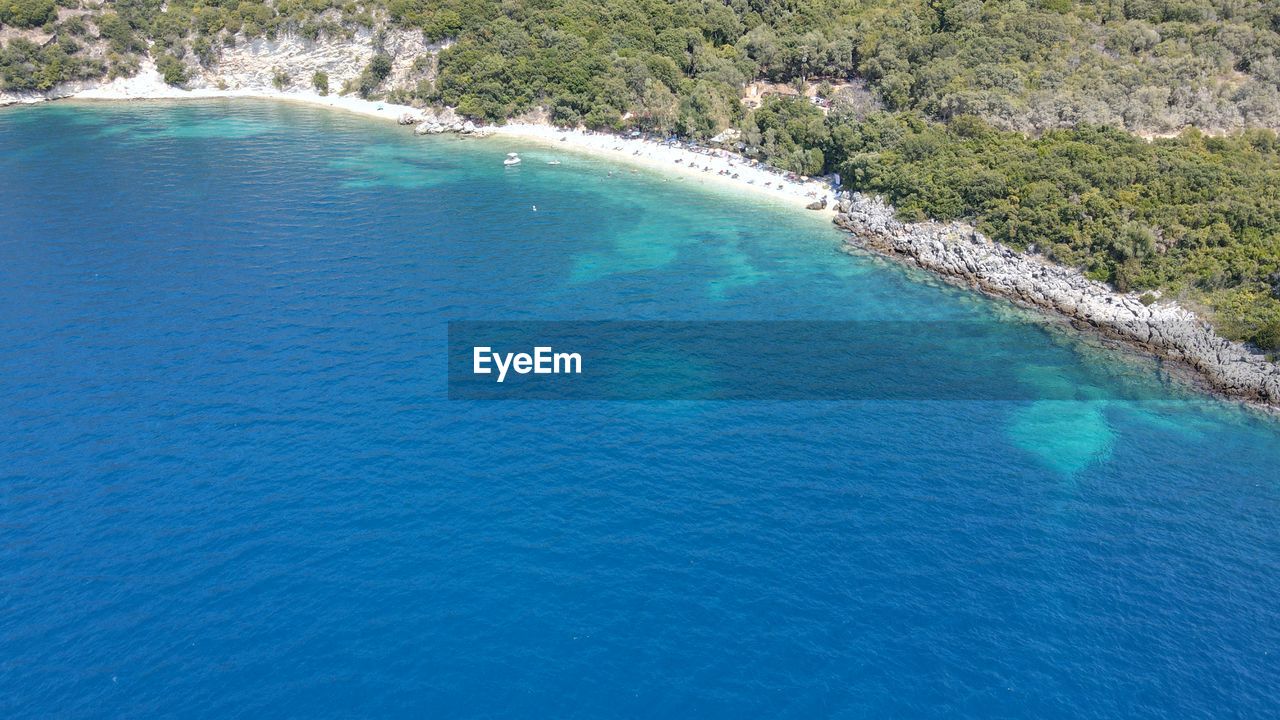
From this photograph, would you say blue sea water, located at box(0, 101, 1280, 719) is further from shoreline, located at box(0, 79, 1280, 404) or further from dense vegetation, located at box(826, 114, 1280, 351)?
dense vegetation, located at box(826, 114, 1280, 351)

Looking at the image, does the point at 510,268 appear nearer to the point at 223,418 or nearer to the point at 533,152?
the point at 223,418

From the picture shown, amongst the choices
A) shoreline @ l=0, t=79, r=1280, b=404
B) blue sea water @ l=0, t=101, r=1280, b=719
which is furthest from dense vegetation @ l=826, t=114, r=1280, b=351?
blue sea water @ l=0, t=101, r=1280, b=719

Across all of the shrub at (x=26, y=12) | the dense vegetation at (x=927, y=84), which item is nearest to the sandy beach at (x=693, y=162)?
the dense vegetation at (x=927, y=84)

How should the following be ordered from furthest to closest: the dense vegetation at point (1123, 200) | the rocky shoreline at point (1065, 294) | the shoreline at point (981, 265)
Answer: the dense vegetation at point (1123, 200), the shoreline at point (981, 265), the rocky shoreline at point (1065, 294)

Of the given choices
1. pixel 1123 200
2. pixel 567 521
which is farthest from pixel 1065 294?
pixel 567 521

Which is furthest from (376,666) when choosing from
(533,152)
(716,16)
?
(716,16)

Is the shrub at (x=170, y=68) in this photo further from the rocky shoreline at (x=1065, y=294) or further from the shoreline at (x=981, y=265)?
the rocky shoreline at (x=1065, y=294)

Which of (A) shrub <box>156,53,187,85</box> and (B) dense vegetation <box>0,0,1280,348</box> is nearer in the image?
(B) dense vegetation <box>0,0,1280,348</box>
